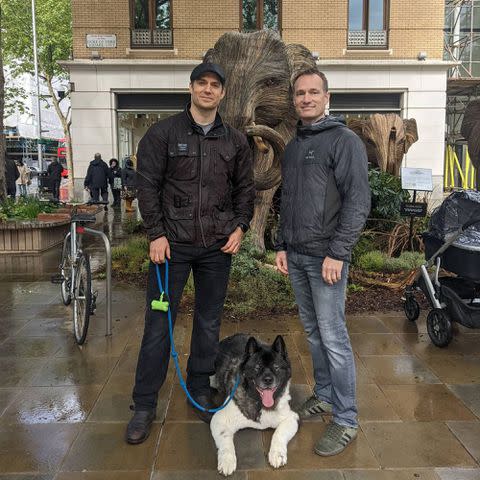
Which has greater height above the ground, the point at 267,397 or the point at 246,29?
the point at 246,29

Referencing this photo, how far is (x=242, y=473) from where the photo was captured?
9.66 feet

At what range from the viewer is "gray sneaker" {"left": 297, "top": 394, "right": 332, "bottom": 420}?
3.56m

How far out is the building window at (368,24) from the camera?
2009 centimetres

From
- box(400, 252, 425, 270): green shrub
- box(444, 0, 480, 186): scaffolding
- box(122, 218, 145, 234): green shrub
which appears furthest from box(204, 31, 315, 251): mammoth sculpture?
box(444, 0, 480, 186): scaffolding

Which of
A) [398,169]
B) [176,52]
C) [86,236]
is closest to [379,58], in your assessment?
[176,52]

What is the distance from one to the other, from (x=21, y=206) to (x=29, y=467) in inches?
325

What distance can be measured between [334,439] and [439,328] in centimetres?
204

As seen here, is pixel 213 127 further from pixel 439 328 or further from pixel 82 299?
pixel 439 328

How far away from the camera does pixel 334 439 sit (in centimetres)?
318

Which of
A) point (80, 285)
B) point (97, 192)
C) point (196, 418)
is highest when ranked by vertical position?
point (97, 192)

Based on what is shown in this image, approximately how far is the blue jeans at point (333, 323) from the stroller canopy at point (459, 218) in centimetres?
185

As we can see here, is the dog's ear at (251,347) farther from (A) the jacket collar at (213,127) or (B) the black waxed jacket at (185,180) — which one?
(A) the jacket collar at (213,127)

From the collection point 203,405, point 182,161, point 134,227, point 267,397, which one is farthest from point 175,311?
point 134,227

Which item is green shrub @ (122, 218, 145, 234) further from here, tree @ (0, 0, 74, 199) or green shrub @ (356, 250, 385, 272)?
tree @ (0, 0, 74, 199)
